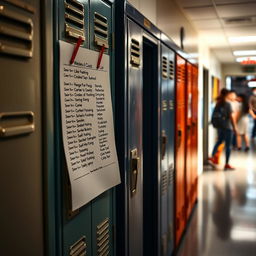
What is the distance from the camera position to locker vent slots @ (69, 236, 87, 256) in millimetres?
1359

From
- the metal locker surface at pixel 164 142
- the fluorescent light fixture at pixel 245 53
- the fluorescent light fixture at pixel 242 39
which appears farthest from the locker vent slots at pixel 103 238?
the fluorescent light fixture at pixel 245 53

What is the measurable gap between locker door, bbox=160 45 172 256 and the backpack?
13.8ft

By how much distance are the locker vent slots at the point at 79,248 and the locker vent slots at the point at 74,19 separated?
785 millimetres

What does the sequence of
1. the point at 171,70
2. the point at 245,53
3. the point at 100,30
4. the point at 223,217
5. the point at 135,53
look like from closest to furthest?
the point at 100,30 < the point at 135,53 < the point at 171,70 < the point at 223,217 < the point at 245,53

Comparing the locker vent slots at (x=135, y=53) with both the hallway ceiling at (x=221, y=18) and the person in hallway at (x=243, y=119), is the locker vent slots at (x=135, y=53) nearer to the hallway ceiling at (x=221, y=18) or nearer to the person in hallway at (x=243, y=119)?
the hallway ceiling at (x=221, y=18)

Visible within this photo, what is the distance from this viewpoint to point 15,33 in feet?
3.23

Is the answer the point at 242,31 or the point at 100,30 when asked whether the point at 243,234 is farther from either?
the point at 242,31

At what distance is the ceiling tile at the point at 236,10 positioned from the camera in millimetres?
4371

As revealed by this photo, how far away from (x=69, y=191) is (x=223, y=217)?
3.44 metres

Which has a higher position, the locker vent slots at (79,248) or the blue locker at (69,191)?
the blue locker at (69,191)

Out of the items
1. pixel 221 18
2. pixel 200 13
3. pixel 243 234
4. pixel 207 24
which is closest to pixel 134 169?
pixel 243 234

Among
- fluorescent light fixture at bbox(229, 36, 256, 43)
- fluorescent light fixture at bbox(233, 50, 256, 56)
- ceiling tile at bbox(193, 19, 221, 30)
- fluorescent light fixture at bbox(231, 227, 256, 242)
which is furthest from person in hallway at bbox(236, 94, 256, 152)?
fluorescent light fixture at bbox(231, 227, 256, 242)

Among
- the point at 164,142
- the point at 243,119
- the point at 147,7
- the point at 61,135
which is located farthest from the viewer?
the point at 243,119

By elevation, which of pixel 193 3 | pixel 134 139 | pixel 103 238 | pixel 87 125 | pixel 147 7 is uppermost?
pixel 193 3
